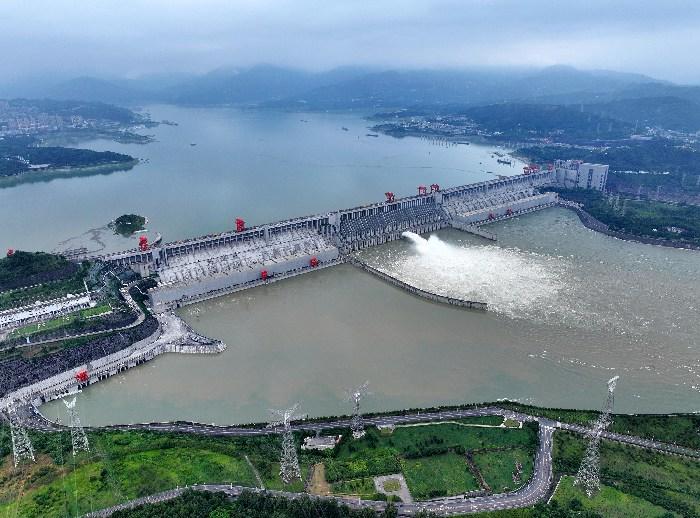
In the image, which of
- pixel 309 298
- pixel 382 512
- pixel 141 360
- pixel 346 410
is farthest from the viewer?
pixel 309 298

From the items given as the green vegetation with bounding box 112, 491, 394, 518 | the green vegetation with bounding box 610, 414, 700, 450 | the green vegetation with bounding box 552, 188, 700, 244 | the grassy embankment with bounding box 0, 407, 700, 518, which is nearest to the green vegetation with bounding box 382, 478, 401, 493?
the grassy embankment with bounding box 0, 407, 700, 518

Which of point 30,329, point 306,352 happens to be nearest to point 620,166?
point 306,352

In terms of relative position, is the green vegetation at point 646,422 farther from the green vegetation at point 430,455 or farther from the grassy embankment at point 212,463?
the grassy embankment at point 212,463

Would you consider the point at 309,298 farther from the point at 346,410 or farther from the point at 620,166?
the point at 620,166

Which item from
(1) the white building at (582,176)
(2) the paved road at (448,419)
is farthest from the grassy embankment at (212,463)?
(1) the white building at (582,176)

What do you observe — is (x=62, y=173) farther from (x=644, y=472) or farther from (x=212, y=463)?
(x=644, y=472)

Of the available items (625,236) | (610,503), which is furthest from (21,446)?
(625,236)
